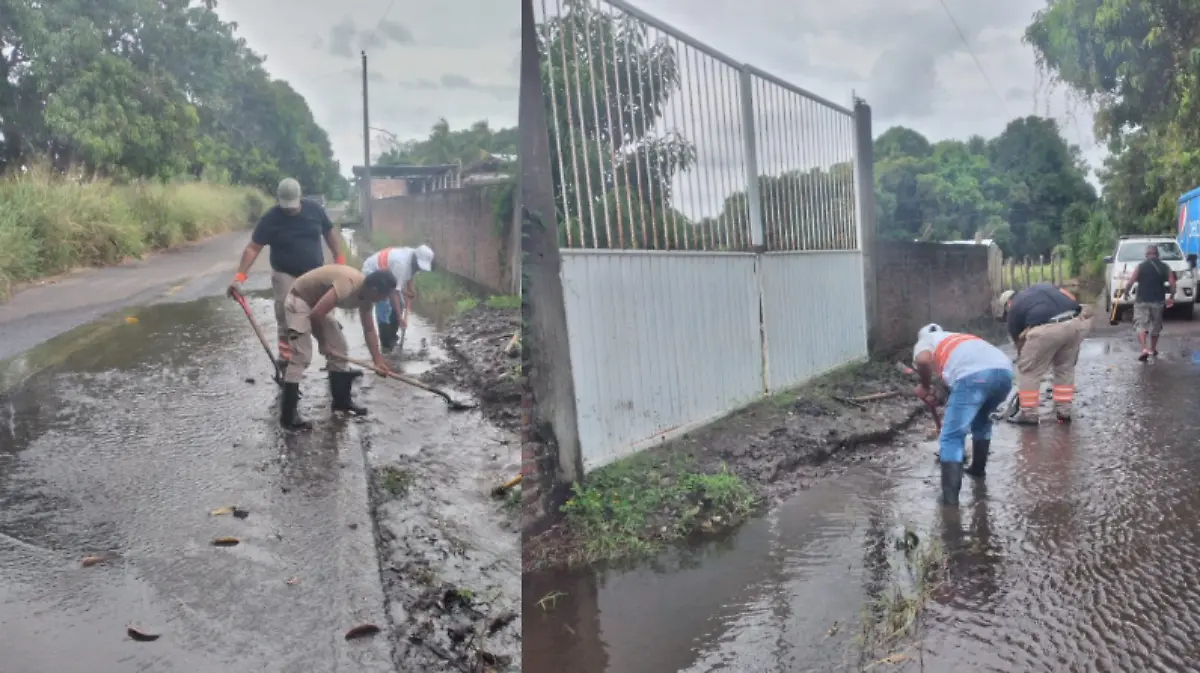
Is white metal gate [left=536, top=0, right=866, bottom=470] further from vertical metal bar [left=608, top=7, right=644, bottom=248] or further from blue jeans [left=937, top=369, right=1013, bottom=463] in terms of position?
blue jeans [left=937, top=369, right=1013, bottom=463]

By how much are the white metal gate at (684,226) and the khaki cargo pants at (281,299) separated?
168 centimetres

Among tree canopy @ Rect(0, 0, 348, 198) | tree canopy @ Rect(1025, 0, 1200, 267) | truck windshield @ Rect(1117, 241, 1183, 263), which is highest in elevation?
tree canopy @ Rect(1025, 0, 1200, 267)

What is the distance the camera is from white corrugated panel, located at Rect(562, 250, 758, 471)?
359 centimetres

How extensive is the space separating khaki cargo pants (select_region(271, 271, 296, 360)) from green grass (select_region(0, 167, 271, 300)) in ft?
0.38

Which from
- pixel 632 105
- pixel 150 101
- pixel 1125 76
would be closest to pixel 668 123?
pixel 632 105

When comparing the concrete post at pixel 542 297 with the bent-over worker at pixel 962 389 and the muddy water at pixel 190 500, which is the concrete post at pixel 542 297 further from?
the bent-over worker at pixel 962 389

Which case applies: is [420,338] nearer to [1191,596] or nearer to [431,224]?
[431,224]

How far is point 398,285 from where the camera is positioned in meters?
1.64

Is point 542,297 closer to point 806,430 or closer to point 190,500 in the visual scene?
point 190,500

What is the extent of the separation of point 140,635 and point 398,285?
72 centimetres

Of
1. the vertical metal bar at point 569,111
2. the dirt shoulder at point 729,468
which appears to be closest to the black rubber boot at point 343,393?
the dirt shoulder at point 729,468

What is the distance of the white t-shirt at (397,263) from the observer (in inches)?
63.6

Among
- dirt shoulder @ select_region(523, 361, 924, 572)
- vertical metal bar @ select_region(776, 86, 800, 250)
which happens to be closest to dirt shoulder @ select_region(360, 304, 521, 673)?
dirt shoulder @ select_region(523, 361, 924, 572)

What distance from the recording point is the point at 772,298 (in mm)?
5391
